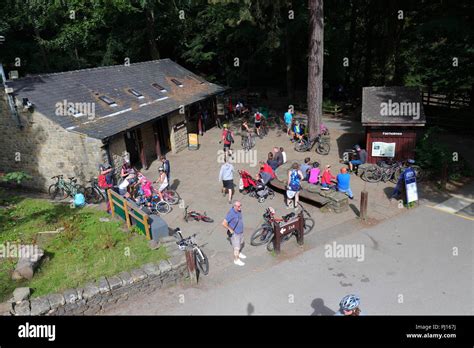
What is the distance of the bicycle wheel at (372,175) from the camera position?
16078mm

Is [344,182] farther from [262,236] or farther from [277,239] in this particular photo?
[277,239]

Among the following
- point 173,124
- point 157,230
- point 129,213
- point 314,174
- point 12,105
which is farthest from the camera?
point 173,124

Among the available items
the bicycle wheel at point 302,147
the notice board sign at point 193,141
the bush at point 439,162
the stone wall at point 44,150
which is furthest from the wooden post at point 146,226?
the bush at point 439,162

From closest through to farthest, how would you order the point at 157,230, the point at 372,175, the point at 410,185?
the point at 157,230, the point at 410,185, the point at 372,175

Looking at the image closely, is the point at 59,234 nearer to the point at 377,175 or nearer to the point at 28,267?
the point at 28,267

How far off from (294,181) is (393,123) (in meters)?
5.64

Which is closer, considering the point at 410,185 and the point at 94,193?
the point at 410,185

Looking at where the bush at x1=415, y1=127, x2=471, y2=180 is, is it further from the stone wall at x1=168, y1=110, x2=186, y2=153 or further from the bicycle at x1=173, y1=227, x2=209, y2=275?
the stone wall at x1=168, y1=110, x2=186, y2=153

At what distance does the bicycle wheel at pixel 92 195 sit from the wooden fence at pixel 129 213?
2.45 meters

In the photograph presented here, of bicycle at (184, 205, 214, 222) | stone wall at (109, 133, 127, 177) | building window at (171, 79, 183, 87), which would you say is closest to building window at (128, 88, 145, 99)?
building window at (171, 79, 183, 87)

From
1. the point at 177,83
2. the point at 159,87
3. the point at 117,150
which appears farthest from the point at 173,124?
the point at 117,150

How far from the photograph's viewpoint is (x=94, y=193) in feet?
51.2

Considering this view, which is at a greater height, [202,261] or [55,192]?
[202,261]

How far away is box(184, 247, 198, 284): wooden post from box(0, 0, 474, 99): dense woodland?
1793 centimetres
